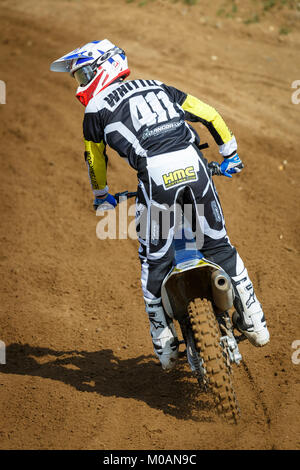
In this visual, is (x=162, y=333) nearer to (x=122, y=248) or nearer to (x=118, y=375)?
(x=118, y=375)

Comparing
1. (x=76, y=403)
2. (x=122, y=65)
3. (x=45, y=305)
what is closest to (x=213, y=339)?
(x=76, y=403)

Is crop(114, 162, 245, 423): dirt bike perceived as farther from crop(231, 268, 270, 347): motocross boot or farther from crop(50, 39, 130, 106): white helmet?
crop(50, 39, 130, 106): white helmet

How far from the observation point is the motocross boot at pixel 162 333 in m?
4.36

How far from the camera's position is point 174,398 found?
15.6 ft

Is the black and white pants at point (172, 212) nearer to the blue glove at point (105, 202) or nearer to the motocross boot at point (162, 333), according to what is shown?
the motocross boot at point (162, 333)

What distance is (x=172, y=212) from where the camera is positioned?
410 centimetres

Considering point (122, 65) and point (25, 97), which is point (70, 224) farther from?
point (25, 97)

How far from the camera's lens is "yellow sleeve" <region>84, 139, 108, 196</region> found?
4.36 m

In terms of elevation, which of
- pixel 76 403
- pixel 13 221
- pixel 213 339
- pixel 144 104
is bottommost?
pixel 13 221

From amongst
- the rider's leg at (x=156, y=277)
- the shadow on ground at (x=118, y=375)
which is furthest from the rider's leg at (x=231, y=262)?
the shadow on ground at (x=118, y=375)

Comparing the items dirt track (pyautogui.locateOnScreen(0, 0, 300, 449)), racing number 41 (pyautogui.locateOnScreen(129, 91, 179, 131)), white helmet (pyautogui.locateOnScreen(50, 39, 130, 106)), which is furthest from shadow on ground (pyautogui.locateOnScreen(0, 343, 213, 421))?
white helmet (pyautogui.locateOnScreen(50, 39, 130, 106))

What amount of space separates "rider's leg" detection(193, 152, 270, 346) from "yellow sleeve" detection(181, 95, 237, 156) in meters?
0.49

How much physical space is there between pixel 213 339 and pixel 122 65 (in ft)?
8.01

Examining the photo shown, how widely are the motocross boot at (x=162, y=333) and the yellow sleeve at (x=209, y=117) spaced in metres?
1.46
